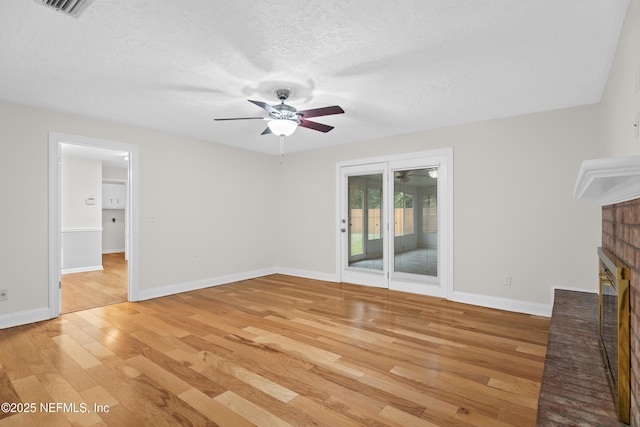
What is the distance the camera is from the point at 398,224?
520 cm

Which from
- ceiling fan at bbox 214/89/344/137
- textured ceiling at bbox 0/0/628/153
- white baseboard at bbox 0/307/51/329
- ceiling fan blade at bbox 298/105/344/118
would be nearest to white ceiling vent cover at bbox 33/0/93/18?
textured ceiling at bbox 0/0/628/153

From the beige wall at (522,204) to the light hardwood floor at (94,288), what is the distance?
4893mm

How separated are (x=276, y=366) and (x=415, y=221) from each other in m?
3.23

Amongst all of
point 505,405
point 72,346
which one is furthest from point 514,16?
point 72,346

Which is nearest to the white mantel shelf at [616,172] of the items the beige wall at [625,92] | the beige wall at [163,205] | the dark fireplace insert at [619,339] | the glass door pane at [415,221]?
the dark fireplace insert at [619,339]

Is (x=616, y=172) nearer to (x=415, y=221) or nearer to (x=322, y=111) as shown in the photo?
(x=322, y=111)

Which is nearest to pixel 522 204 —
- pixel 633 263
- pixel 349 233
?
pixel 349 233

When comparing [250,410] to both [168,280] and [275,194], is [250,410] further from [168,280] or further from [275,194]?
[275,194]

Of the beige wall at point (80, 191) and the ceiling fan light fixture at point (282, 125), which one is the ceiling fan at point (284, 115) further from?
the beige wall at point (80, 191)

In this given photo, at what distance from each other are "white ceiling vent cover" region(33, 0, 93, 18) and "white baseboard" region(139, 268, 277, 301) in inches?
146

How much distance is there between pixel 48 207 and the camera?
12.6ft

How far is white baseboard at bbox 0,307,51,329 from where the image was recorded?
3.50m

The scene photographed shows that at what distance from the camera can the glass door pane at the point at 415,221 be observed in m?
4.81

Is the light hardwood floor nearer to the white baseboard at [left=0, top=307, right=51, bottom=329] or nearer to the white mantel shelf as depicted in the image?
the white baseboard at [left=0, top=307, right=51, bottom=329]
